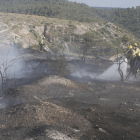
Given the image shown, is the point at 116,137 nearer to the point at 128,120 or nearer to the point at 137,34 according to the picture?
the point at 128,120

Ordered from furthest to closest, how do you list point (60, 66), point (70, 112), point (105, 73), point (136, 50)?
point (105, 73) → point (60, 66) → point (136, 50) → point (70, 112)

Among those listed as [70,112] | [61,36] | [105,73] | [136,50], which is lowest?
[105,73]

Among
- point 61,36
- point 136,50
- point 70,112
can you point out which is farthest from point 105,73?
point 61,36

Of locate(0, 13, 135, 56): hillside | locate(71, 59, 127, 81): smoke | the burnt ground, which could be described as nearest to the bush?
locate(71, 59, 127, 81): smoke

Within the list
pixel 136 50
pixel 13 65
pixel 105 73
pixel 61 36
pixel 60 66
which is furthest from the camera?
pixel 61 36

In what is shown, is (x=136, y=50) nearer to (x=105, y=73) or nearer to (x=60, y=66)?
(x=105, y=73)

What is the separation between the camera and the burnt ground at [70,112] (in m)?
5.57

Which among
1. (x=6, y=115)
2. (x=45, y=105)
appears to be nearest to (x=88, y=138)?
(x=45, y=105)

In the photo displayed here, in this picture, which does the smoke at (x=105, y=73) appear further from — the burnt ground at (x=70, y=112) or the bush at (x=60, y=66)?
the burnt ground at (x=70, y=112)

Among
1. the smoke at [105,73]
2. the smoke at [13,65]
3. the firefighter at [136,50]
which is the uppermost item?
the firefighter at [136,50]

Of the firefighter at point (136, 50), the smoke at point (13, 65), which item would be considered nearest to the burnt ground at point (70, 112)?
the firefighter at point (136, 50)

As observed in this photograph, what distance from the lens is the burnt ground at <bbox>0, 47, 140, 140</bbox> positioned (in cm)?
557

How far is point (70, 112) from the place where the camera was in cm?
710

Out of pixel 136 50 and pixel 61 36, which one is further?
pixel 61 36
